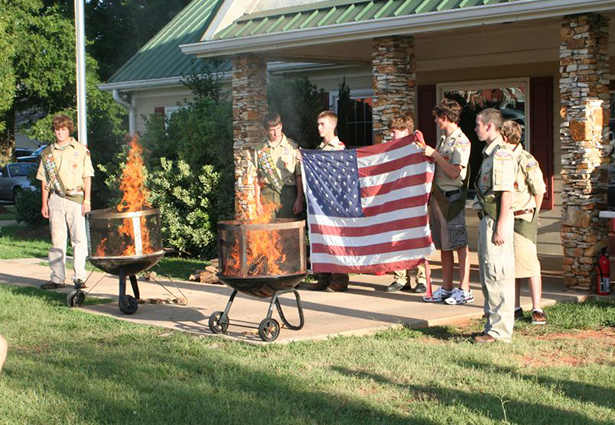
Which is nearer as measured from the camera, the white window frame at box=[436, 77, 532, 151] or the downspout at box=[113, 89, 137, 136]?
the white window frame at box=[436, 77, 532, 151]

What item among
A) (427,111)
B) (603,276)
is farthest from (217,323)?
(427,111)

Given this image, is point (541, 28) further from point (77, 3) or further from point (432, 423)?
point (432, 423)

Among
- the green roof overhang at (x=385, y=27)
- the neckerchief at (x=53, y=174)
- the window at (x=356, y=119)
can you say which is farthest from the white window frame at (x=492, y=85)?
the neckerchief at (x=53, y=174)

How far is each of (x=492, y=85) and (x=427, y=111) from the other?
1.19 m

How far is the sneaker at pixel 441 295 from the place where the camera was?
30.8 ft

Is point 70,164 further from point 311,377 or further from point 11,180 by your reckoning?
point 11,180

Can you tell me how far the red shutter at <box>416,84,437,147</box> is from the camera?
1412 cm

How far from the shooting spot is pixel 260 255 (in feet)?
24.6

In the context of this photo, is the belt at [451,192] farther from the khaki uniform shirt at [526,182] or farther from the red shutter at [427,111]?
the red shutter at [427,111]

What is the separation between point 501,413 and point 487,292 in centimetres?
200

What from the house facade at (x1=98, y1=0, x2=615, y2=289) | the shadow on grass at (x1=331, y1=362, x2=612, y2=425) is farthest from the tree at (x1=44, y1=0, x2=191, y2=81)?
the shadow on grass at (x1=331, y1=362, x2=612, y2=425)

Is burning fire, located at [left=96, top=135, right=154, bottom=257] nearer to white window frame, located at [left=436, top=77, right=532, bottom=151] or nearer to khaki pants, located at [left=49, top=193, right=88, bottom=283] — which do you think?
khaki pants, located at [left=49, top=193, right=88, bottom=283]

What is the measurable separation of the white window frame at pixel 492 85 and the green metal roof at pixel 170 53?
6090 millimetres

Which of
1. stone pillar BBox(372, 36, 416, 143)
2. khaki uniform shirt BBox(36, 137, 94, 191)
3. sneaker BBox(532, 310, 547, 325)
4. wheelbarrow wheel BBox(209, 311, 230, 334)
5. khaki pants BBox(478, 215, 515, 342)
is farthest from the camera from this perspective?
stone pillar BBox(372, 36, 416, 143)
